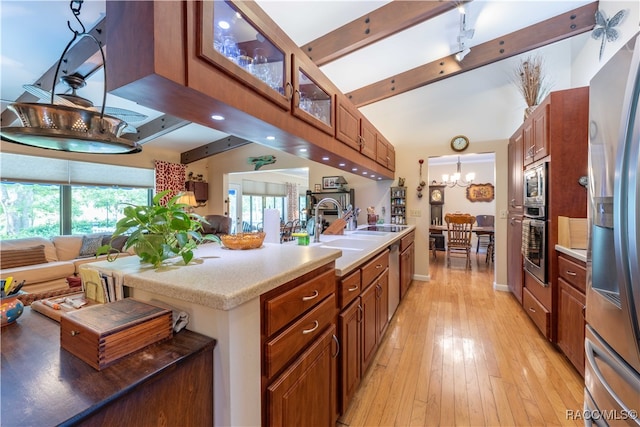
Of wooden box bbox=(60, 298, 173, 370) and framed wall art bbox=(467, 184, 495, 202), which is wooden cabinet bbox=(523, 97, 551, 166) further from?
framed wall art bbox=(467, 184, 495, 202)

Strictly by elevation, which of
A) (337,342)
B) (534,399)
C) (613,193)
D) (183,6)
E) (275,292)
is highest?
(183,6)

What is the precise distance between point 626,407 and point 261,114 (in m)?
1.75

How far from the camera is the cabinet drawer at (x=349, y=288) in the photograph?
1.42 metres

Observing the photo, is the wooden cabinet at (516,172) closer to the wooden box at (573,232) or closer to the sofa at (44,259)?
the wooden box at (573,232)

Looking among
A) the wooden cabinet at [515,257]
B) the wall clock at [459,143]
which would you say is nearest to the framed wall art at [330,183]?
the wall clock at [459,143]

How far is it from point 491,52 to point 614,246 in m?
3.06

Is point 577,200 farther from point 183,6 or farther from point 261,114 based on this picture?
point 183,6

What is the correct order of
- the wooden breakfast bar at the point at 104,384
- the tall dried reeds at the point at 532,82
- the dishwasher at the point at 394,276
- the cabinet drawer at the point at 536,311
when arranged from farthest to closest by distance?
the tall dried reeds at the point at 532,82, the dishwasher at the point at 394,276, the cabinet drawer at the point at 536,311, the wooden breakfast bar at the point at 104,384

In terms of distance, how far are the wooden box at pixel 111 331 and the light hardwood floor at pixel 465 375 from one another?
1287 millimetres

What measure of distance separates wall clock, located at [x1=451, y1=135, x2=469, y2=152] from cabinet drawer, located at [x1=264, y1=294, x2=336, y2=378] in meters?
3.68

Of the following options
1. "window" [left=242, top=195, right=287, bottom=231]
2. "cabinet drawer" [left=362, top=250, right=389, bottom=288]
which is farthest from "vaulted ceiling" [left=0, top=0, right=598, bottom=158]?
"window" [left=242, top=195, right=287, bottom=231]

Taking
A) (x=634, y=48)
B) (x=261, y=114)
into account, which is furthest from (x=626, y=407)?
(x=261, y=114)

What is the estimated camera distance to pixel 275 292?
929 millimetres

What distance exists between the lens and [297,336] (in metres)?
1.01
